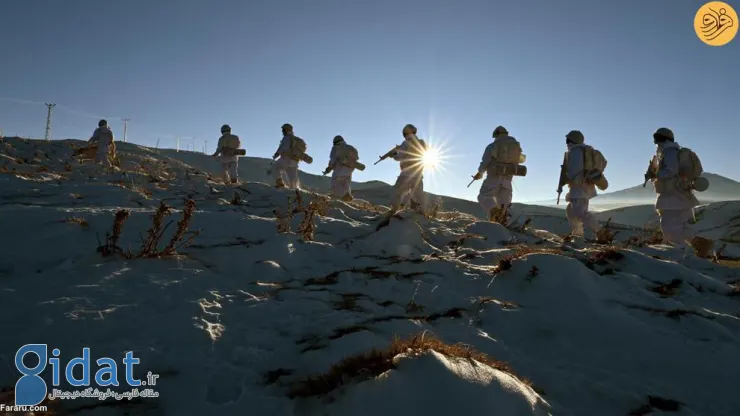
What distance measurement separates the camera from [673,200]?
631cm

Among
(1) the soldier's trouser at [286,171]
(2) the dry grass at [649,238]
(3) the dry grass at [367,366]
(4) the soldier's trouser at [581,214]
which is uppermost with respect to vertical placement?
(1) the soldier's trouser at [286,171]

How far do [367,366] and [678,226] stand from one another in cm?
679

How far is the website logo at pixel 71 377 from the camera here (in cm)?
156

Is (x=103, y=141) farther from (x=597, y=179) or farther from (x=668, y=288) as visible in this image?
(x=668, y=288)

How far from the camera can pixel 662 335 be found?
235 cm

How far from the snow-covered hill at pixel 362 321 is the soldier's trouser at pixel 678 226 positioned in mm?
2523

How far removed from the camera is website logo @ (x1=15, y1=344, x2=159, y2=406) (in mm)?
1564

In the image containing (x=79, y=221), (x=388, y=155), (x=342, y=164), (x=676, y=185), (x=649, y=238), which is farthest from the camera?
(x=342, y=164)

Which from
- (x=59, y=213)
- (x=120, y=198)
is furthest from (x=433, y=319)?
(x=120, y=198)

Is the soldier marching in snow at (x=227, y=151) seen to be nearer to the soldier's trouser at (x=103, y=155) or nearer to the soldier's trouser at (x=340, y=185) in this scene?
the soldier's trouser at (x=103, y=155)

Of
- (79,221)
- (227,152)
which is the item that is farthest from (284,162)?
(79,221)

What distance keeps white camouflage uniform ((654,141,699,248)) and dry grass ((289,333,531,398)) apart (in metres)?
6.13

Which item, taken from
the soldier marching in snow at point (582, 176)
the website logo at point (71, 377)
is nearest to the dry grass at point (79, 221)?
the website logo at point (71, 377)

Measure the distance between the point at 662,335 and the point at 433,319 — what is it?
1293mm
